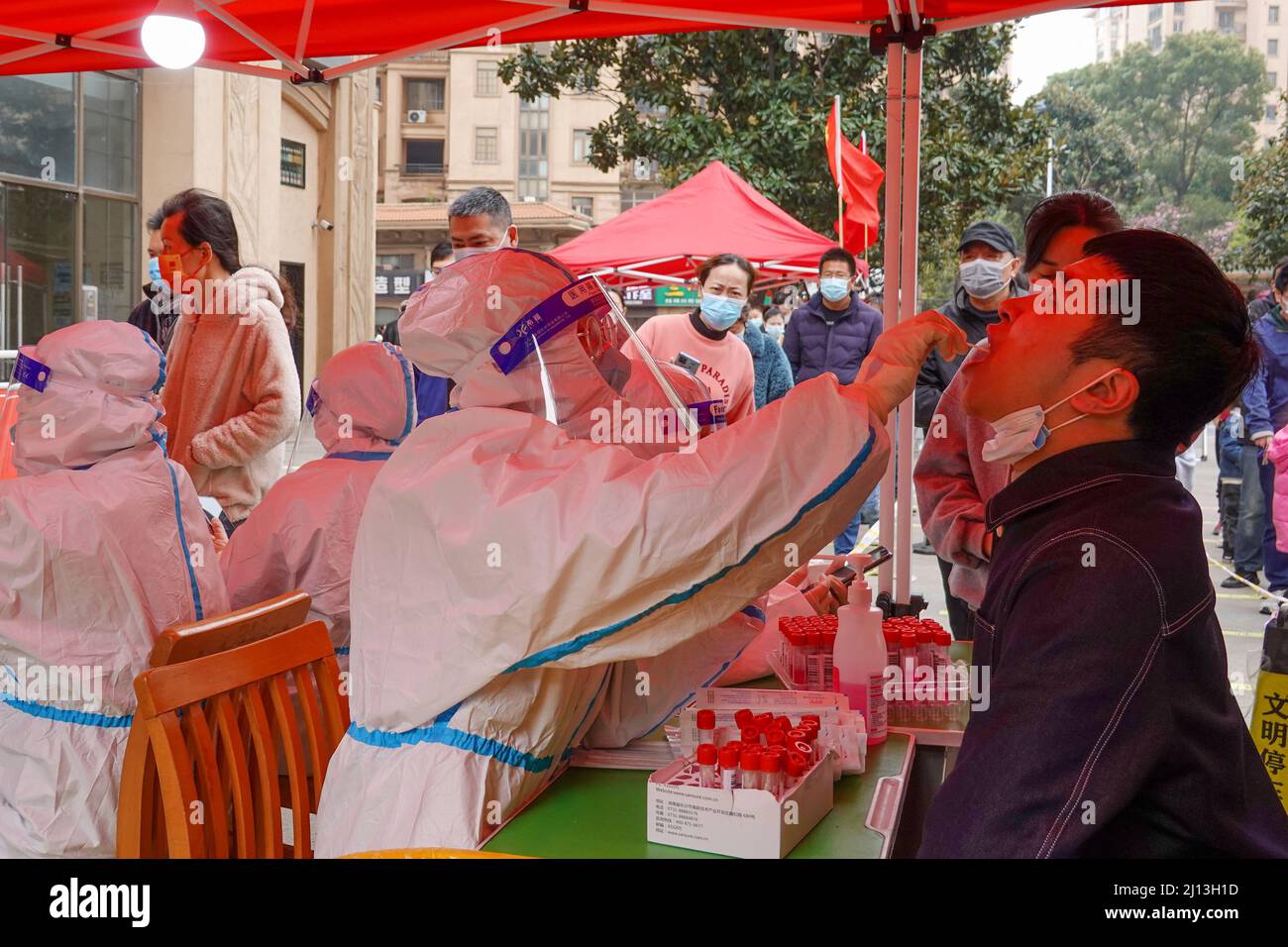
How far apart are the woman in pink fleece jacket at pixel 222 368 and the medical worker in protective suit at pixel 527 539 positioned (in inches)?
93.8

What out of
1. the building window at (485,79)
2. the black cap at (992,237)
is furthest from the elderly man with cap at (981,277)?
the building window at (485,79)

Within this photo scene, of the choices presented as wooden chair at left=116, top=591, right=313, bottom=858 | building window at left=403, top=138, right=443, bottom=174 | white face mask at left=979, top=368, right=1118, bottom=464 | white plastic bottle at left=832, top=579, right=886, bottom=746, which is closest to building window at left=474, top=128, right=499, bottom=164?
building window at left=403, top=138, right=443, bottom=174

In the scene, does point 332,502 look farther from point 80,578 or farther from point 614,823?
point 614,823

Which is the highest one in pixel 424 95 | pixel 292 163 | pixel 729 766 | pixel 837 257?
pixel 424 95

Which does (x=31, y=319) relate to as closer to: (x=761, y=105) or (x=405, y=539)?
(x=761, y=105)

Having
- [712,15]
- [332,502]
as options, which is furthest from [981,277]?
[332,502]

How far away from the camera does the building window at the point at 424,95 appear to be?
47875 mm

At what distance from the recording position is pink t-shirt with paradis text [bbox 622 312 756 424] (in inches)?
234

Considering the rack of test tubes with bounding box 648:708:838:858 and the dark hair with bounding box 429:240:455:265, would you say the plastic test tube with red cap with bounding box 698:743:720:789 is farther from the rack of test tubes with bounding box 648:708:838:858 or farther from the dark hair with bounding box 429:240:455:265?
the dark hair with bounding box 429:240:455:265

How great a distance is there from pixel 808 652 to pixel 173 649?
1133mm

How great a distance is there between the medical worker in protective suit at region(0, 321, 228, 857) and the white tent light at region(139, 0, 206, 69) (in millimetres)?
762

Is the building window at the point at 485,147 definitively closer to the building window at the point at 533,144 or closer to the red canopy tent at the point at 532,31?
the building window at the point at 533,144

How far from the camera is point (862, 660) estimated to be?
202 centimetres

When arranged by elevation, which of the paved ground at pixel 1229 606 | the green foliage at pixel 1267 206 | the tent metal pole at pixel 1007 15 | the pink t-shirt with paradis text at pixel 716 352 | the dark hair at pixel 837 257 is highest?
the green foliage at pixel 1267 206
